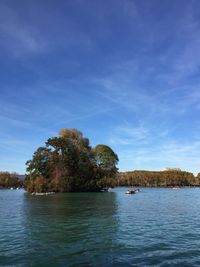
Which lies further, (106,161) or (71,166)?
(106,161)

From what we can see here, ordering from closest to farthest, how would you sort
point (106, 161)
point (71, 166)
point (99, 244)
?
point (99, 244)
point (71, 166)
point (106, 161)

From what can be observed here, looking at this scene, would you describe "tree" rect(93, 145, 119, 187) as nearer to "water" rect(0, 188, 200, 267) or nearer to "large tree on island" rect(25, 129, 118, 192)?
"large tree on island" rect(25, 129, 118, 192)

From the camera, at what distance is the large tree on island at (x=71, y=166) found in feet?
460

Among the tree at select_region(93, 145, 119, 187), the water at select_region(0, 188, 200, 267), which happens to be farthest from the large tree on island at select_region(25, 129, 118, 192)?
the water at select_region(0, 188, 200, 267)

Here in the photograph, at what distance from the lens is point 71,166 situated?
483 ft

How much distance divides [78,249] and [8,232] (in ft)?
41.0

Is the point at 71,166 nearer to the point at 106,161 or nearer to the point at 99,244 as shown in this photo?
the point at 106,161

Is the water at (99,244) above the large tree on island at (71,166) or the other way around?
the other way around

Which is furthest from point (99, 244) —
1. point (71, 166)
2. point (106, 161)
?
point (106, 161)

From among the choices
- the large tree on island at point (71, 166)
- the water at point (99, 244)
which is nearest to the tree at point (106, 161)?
the large tree on island at point (71, 166)

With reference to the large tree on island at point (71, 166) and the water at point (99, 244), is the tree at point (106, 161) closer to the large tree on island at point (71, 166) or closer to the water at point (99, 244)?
the large tree on island at point (71, 166)

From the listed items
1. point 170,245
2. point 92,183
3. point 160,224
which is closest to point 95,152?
point 92,183

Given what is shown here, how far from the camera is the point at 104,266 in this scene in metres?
20.2

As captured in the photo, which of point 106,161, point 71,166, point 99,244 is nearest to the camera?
point 99,244
